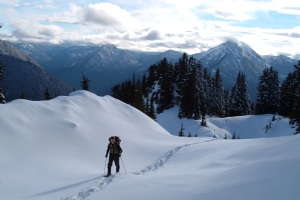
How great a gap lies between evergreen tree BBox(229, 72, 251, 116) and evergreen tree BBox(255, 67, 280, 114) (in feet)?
15.1

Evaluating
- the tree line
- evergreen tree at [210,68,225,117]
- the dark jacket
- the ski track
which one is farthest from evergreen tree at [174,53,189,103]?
the dark jacket

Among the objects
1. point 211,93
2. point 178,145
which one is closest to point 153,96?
point 211,93

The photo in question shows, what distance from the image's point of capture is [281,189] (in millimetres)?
9766

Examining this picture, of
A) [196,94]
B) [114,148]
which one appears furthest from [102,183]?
[196,94]

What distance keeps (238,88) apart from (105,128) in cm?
6052

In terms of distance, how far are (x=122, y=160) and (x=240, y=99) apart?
223 feet

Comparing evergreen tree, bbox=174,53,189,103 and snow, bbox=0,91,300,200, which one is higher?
evergreen tree, bbox=174,53,189,103

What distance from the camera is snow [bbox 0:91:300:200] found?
11768 millimetres

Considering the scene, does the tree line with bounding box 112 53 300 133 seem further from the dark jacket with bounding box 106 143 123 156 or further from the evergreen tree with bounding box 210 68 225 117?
the dark jacket with bounding box 106 143 123 156

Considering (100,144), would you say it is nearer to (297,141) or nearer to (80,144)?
(80,144)

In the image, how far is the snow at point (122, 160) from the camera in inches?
463

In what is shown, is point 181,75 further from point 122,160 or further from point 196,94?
point 122,160

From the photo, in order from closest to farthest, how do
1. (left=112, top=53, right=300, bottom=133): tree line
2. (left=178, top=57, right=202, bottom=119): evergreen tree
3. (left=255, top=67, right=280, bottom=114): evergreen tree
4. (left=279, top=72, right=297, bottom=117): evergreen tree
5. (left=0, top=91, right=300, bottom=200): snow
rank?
(left=0, top=91, right=300, bottom=200): snow
(left=279, top=72, right=297, bottom=117): evergreen tree
(left=178, top=57, right=202, bottom=119): evergreen tree
(left=112, top=53, right=300, bottom=133): tree line
(left=255, top=67, right=280, bottom=114): evergreen tree

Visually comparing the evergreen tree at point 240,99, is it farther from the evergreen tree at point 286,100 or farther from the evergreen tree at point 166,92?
the evergreen tree at point 166,92
